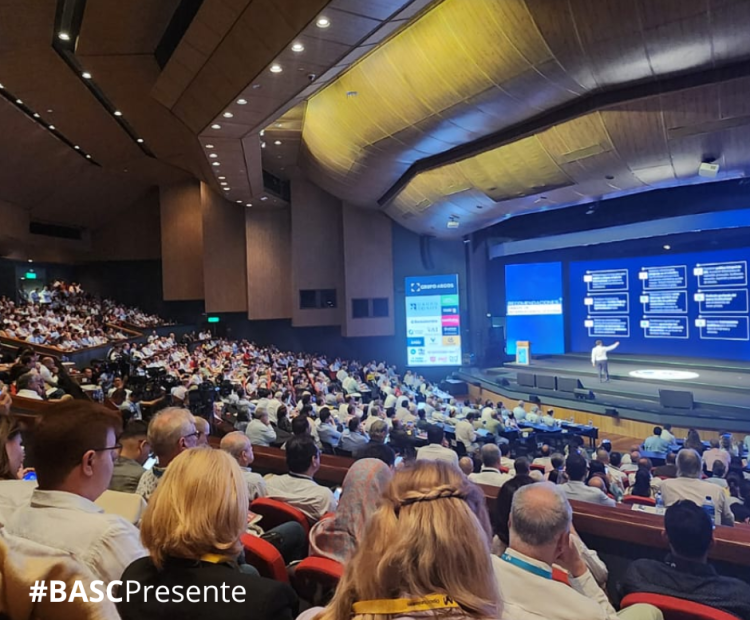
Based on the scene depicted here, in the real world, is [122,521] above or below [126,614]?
above

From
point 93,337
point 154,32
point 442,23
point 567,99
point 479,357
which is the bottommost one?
point 479,357

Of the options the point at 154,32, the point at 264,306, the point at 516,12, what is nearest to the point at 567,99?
the point at 516,12

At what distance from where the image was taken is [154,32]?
716cm

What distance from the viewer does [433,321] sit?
16625 millimetres

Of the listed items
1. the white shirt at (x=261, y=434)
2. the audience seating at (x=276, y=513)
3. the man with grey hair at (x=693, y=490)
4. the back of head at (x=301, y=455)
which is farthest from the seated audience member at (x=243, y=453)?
the man with grey hair at (x=693, y=490)

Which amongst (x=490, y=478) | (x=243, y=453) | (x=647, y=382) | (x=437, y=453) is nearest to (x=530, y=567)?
(x=243, y=453)

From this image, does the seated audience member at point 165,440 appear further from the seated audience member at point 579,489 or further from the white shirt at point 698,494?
the white shirt at point 698,494

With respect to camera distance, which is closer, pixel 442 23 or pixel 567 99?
pixel 442 23

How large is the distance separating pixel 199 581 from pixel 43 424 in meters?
0.74

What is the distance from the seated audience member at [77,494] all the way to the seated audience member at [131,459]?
133 centimetres

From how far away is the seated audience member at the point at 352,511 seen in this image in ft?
6.68

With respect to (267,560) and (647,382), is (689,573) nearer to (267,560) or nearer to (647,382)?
(267,560)

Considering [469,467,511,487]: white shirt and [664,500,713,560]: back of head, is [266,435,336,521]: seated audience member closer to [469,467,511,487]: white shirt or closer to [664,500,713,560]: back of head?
[469,467,511,487]: white shirt

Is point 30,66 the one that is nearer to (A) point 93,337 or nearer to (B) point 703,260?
(A) point 93,337
